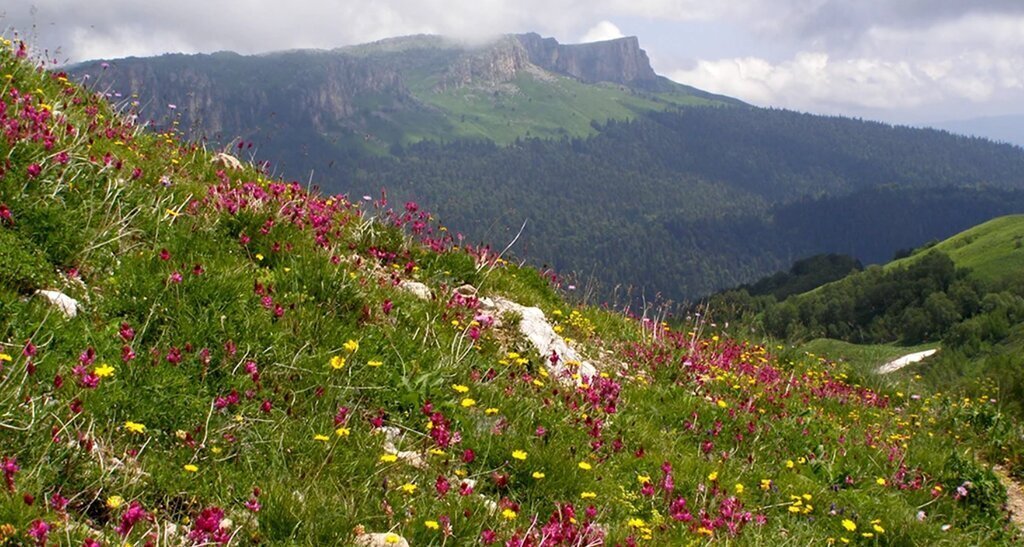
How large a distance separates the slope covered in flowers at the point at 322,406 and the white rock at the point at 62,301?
0.28ft

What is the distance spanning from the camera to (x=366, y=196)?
9.21m

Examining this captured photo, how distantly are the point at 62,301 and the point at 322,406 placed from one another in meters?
1.88

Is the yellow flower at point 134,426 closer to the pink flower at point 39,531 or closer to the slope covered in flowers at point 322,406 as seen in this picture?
the slope covered in flowers at point 322,406

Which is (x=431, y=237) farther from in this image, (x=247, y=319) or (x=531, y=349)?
(x=247, y=319)

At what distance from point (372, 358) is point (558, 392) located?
75.4 inches

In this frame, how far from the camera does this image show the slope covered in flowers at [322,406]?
3.94 m

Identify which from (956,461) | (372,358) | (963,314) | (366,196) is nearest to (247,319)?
(372,358)

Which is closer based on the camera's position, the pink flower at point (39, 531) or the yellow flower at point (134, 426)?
the pink flower at point (39, 531)

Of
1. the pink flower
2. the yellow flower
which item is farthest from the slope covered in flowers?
the yellow flower

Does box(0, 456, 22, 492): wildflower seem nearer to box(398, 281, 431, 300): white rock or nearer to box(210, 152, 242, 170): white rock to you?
box(398, 281, 431, 300): white rock

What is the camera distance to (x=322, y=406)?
17.0 feet

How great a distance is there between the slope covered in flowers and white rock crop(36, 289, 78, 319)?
0.28ft

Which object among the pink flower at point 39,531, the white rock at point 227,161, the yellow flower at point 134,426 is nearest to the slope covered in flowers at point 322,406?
the pink flower at point 39,531

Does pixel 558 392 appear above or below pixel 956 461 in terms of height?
above
